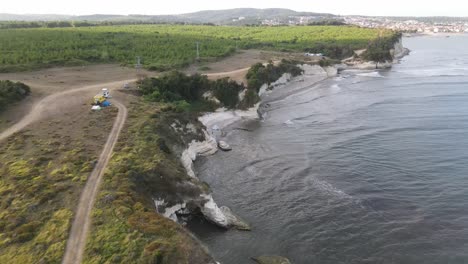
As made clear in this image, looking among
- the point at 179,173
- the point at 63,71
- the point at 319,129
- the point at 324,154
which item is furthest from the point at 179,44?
the point at 179,173

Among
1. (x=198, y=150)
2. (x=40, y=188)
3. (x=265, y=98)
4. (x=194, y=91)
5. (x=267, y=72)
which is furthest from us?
Result: (x=267, y=72)

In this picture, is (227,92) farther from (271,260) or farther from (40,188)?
(271,260)

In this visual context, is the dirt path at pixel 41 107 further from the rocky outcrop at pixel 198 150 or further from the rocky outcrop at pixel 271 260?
the rocky outcrop at pixel 271 260

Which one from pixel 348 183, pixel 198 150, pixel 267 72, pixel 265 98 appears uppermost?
pixel 267 72

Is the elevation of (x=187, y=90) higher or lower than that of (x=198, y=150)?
higher

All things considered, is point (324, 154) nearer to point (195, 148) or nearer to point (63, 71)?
point (195, 148)

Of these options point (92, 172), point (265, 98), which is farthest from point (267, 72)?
point (92, 172)

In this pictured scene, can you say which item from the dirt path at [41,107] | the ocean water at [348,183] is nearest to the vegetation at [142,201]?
the ocean water at [348,183]
